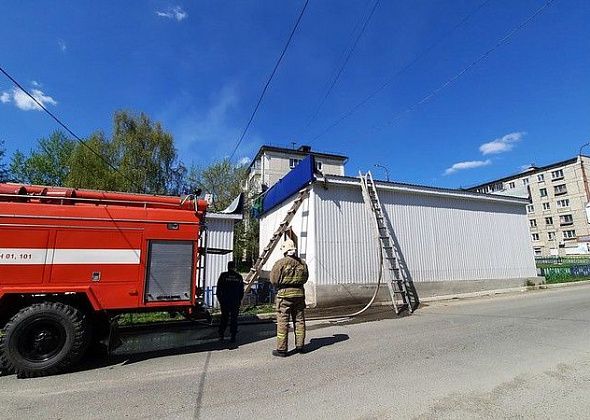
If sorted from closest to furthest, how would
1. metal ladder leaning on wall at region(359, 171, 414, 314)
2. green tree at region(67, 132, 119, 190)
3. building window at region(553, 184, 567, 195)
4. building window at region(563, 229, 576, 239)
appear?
metal ladder leaning on wall at region(359, 171, 414, 314) < green tree at region(67, 132, 119, 190) < building window at region(563, 229, 576, 239) < building window at region(553, 184, 567, 195)

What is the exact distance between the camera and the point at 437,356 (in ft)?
18.3

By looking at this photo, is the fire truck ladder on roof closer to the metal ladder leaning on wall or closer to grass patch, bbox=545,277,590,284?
the metal ladder leaning on wall

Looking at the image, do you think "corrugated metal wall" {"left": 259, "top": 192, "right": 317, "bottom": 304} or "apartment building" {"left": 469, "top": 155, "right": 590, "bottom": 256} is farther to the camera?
"apartment building" {"left": 469, "top": 155, "right": 590, "bottom": 256}

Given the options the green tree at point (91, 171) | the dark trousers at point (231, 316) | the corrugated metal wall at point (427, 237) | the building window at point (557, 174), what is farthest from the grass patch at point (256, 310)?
the building window at point (557, 174)

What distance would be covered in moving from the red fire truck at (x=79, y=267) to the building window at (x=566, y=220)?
6777cm

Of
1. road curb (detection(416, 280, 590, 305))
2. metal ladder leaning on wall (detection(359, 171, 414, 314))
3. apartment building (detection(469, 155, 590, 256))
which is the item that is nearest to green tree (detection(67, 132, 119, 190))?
metal ladder leaning on wall (detection(359, 171, 414, 314))

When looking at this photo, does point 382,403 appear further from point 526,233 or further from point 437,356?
point 526,233

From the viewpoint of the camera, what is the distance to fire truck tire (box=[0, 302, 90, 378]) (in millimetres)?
4930

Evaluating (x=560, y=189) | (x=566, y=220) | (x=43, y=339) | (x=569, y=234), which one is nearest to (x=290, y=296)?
(x=43, y=339)

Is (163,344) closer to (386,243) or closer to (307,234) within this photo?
(307,234)

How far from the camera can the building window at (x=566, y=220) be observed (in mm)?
55156

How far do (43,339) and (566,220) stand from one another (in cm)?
7075

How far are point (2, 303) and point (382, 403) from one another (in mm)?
5713

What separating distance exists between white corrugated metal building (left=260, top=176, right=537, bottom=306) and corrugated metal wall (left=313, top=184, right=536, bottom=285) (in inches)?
1.4
